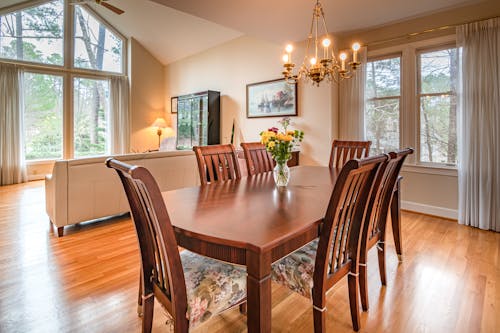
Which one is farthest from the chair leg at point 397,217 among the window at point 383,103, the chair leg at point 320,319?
the window at point 383,103

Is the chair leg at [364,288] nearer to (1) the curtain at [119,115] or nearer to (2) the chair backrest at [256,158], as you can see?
(2) the chair backrest at [256,158]

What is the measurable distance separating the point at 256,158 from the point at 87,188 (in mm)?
1837

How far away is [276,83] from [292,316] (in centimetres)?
392

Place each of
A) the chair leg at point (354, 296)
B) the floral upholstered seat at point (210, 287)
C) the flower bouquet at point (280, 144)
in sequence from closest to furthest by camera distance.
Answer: the floral upholstered seat at point (210, 287) < the chair leg at point (354, 296) < the flower bouquet at point (280, 144)

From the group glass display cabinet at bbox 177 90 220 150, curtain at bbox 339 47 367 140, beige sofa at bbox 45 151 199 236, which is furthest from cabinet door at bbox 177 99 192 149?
curtain at bbox 339 47 367 140

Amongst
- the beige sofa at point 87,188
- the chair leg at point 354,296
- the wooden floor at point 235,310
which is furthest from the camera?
the beige sofa at point 87,188

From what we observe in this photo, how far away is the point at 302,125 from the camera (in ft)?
14.7

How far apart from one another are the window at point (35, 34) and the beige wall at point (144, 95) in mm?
1524

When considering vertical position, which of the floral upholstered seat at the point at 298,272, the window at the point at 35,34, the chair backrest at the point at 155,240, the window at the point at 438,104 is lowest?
the floral upholstered seat at the point at 298,272

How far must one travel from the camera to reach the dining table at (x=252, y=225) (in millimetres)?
973

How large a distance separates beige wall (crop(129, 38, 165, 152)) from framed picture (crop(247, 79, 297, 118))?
3.37 m

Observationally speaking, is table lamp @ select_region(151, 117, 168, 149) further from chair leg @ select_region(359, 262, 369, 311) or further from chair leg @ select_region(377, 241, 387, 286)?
chair leg @ select_region(359, 262, 369, 311)

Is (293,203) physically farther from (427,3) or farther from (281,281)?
(427,3)

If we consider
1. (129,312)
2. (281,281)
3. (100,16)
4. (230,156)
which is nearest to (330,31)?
(230,156)
